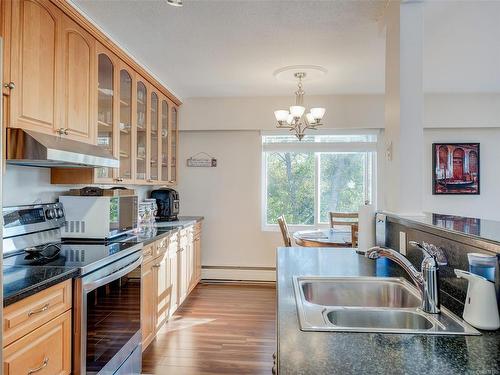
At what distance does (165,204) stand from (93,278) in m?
2.31

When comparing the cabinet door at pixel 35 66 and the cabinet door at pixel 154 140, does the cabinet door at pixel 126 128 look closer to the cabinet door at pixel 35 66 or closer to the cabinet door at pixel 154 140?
the cabinet door at pixel 154 140

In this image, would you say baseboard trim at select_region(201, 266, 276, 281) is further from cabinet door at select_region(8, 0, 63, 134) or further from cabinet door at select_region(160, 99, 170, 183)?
cabinet door at select_region(8, 0, 63, 134)

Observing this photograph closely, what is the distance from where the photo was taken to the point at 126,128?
10.1 ft

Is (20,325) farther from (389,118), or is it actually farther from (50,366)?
(389,118)

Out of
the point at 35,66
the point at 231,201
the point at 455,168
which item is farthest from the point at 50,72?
the point at 455,168

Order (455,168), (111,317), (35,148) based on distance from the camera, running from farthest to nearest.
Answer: (455,168)
(111,317)
(35,148)

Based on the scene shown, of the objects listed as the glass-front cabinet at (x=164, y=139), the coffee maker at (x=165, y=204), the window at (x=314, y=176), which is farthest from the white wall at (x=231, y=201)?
the coffee maker at (x=165, y=204)

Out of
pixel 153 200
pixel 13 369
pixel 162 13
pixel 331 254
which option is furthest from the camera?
pixel 153 200

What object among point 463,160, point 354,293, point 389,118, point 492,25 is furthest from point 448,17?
point 463,160

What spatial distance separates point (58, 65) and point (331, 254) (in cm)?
199

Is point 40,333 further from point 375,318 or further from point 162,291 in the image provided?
point 162,291

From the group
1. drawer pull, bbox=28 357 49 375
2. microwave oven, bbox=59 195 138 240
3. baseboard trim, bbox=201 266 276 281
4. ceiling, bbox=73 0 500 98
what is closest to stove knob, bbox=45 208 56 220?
microwave oven, bbox=59 195 138 240

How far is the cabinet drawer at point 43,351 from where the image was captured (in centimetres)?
130

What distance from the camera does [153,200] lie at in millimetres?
3846
